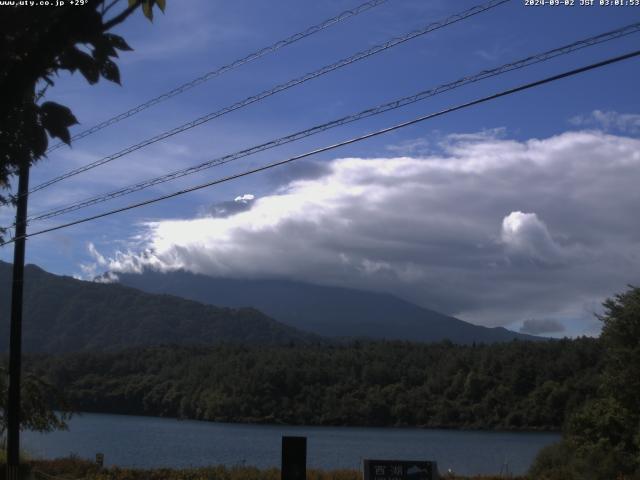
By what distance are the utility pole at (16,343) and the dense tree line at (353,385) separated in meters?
71.0

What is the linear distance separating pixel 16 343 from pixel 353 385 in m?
88.5

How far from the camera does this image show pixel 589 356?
3406 inches

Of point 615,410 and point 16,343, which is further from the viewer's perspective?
point 615,410

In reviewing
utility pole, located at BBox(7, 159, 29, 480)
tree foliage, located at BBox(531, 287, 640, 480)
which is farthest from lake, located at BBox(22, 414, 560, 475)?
utility pole, located at BBox(7, 159, 29, 480)

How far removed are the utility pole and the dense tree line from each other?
233 feet

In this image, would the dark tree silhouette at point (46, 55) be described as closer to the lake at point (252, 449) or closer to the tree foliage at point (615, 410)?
the tree foliage at point (615, 410)

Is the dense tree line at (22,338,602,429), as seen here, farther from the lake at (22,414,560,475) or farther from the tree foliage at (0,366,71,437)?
the tree foliage at (0,366,71,437)

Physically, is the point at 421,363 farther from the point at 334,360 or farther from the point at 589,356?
the point at 589,356

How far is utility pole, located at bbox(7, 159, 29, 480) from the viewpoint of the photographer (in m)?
19.8

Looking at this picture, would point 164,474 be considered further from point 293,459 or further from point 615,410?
point 615,410

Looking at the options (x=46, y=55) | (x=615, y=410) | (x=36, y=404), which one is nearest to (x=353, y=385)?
(x=615, y=410)

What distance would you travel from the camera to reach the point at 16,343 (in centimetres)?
2083

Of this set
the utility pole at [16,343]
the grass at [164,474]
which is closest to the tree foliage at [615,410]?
the grass at [164,474]

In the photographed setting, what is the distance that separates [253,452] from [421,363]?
64.3m
